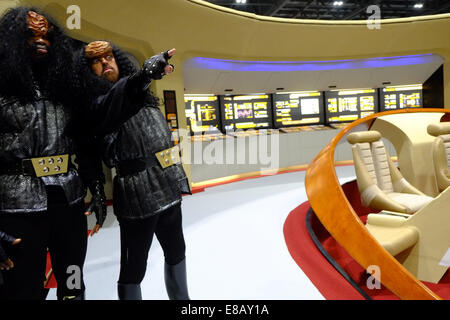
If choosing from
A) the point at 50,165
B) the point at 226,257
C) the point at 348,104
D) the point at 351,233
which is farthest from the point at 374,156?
the point at 348,104

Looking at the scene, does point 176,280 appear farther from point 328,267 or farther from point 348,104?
point 348,104

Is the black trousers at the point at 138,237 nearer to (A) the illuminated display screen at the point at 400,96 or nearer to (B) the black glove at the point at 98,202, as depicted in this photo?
(B) the black glove at the point at 98,202

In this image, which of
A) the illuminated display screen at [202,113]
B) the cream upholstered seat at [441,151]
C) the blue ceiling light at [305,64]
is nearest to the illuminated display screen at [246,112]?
the illuminated display screen at [202,113]

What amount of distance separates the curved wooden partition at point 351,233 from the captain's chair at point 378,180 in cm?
63

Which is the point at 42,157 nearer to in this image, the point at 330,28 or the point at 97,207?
the point at 97,207

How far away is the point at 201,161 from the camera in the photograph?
6172mm

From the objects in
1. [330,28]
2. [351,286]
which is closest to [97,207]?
[351,286]

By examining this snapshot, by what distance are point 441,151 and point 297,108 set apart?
14.6 ft

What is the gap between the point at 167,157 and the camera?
1.44 meters

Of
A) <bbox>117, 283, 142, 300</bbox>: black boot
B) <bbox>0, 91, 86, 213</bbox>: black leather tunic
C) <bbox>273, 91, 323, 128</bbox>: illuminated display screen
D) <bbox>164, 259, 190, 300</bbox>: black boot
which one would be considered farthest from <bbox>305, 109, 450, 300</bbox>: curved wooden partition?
<bbox>273, 91, 323, 128</bbox>: illuminated display screen

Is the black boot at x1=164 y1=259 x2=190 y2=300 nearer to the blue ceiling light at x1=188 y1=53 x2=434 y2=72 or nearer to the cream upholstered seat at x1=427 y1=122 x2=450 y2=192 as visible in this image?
the cream upholstered seat at x1=427 y1=122 x2=450 y2=192

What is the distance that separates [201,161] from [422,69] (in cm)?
672

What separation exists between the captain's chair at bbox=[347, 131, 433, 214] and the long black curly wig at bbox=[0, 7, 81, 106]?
10.3ft

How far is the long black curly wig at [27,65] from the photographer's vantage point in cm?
116
